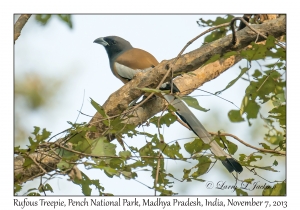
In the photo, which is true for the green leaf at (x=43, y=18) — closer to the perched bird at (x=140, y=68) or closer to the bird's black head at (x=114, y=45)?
the perched bird at (x=140, y=68)

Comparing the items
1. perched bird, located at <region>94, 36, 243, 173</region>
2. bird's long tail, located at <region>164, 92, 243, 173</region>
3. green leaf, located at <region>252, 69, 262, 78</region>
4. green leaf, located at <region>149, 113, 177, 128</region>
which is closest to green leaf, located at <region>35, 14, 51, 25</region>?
perched bird, located at <region>94, 36, 243, 173</region>

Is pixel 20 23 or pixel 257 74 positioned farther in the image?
pixel 20 23

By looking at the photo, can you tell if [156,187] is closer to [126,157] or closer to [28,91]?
[126,157]

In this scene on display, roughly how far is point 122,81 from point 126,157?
83.2 inches

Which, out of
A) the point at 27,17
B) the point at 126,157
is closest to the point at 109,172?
the point at 126,157

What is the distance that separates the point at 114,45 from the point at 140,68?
1152 mm

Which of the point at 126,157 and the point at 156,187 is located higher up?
the point at 126,157

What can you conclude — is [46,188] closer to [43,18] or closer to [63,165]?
[63,165]

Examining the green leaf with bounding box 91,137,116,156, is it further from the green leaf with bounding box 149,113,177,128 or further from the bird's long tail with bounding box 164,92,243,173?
the bird's long tail with bounding box 164,92,243,173

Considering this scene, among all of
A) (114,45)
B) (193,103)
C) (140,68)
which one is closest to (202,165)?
(193,103)

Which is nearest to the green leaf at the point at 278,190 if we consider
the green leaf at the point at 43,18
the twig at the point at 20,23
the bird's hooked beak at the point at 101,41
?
the green leaf at the point at 43,18

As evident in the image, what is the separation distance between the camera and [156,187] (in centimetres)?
271

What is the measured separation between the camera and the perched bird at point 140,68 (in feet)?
11.9

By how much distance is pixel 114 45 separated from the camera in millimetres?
5520
